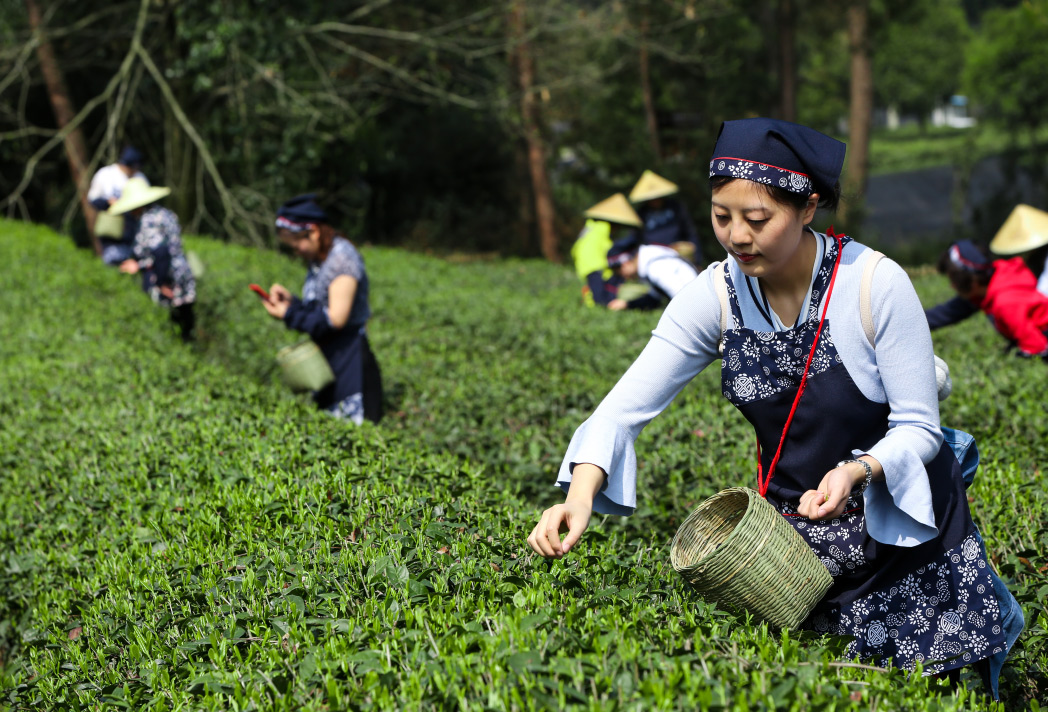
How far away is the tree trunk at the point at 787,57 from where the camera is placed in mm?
22800

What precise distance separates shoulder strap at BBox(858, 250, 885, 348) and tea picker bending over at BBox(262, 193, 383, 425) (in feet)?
12.0

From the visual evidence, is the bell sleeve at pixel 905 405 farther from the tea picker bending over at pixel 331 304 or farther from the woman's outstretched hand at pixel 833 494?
the tea picker bending over at pixel 331 304

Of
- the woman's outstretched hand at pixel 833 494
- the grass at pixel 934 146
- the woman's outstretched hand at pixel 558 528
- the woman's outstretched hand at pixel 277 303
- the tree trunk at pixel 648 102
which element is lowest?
the grass at pixel 934 146

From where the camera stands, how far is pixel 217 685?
2285 millimetres

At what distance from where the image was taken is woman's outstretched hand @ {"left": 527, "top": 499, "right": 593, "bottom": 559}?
2227 mm

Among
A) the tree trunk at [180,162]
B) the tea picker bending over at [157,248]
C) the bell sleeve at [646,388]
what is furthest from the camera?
the tree trunk at [180,162]

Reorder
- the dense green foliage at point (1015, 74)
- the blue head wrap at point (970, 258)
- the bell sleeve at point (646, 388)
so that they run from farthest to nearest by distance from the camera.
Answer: the dense green foliage at point (1015, 74)
the blue head wrap at point (970, 258)
the bell sleeve at point (646, 388)

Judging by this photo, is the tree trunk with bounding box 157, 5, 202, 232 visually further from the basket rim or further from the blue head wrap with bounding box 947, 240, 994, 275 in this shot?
the basket rim

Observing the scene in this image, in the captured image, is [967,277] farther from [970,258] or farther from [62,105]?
[62,105]

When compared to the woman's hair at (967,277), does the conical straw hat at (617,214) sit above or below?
below

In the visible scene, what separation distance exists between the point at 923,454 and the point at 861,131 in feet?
65.1

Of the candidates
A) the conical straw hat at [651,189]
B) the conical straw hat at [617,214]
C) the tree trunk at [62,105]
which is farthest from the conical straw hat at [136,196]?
the tree trunk at [62,105]

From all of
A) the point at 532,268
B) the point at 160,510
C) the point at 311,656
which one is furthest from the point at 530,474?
the point at 532,268

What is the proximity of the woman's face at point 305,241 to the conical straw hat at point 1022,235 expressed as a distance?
461 cm
